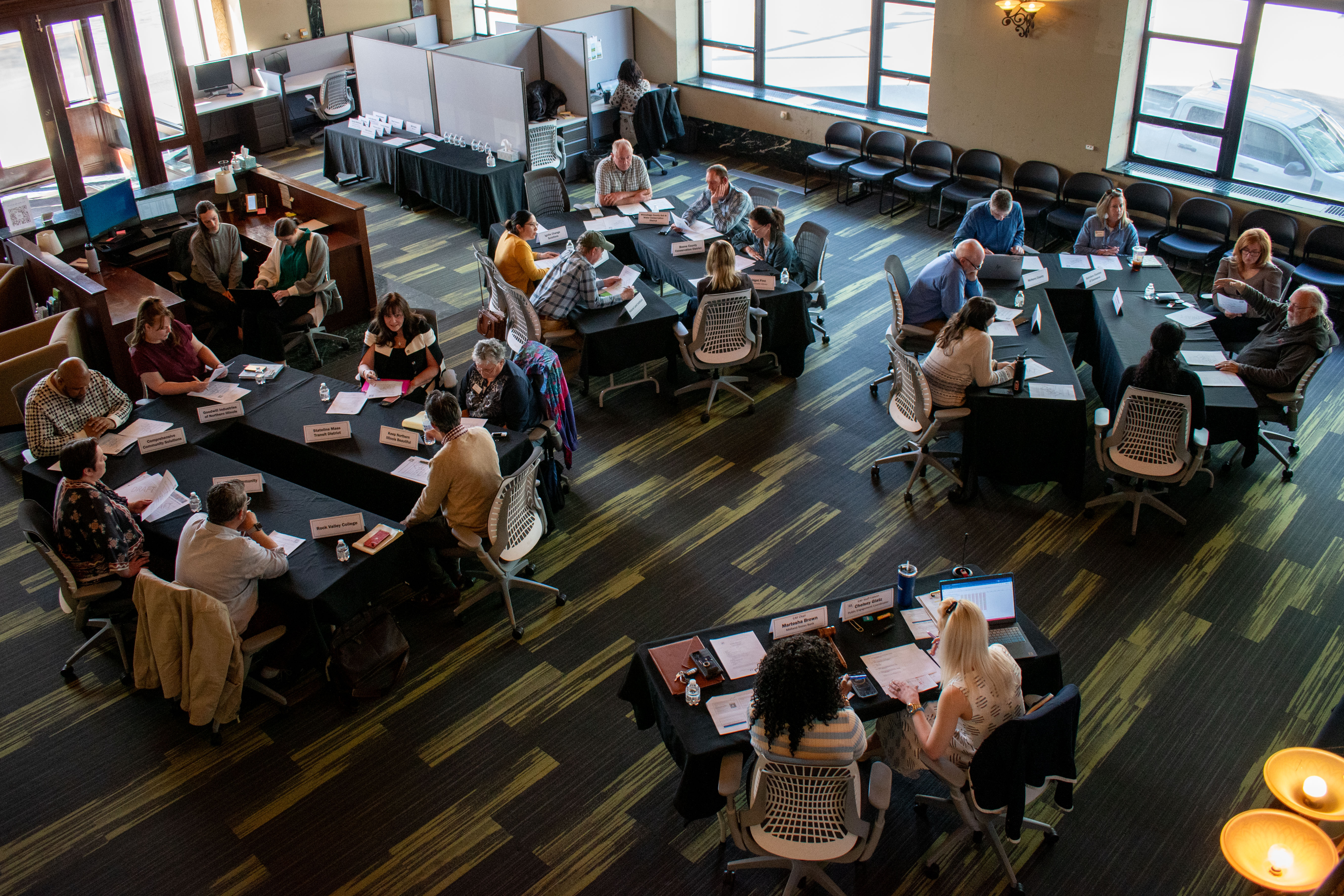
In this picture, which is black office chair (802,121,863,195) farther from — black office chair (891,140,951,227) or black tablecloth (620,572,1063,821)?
black tablecloth (620,572,1063,821)

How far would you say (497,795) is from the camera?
4395 mm

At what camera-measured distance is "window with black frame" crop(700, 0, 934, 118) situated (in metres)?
10.6

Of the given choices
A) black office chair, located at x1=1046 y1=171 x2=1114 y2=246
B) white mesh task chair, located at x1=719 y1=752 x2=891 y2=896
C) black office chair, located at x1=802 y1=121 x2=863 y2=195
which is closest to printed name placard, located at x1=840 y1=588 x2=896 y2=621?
white mesh task chair, located at x1=719 y1=752 x2=891 y2=896

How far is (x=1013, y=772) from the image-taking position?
3.60 metres

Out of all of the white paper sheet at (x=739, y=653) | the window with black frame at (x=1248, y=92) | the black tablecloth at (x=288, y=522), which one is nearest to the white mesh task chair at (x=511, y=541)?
the black tablecloth at (x=288, y=522)

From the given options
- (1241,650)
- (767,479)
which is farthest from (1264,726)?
(767,479)

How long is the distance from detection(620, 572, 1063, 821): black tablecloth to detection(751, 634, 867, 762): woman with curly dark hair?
1.20 feet

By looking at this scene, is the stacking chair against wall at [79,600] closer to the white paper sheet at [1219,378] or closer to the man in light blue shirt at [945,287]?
the man in light blue shirt at [945,287]

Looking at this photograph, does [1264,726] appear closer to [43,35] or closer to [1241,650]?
[1241,650]

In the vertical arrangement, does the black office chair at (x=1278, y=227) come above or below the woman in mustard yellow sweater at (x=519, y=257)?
below

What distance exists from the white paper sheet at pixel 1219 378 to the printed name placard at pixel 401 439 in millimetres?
4477

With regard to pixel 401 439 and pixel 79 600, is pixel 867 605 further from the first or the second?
pixel 79 600

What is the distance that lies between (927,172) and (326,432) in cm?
709

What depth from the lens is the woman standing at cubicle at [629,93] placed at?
1126 cm
